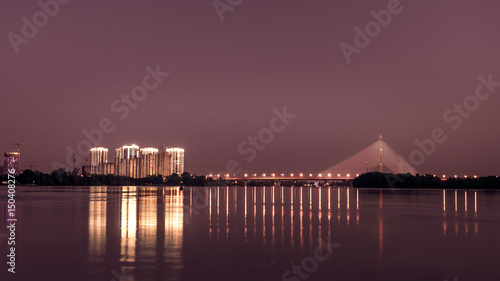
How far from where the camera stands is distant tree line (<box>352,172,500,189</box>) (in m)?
167

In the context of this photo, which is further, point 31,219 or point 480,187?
point 480,187

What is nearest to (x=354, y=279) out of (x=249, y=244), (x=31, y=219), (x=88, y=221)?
(x=249, y=244)

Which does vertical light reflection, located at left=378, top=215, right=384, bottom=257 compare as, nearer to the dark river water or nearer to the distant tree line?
the dark river water

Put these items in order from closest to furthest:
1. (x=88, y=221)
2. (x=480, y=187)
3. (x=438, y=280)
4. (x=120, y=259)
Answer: (x=438, y=280) < (x=120, y=259) < (x=88, y=221) < (x=480, y=187)

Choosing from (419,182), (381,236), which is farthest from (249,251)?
(419,182)

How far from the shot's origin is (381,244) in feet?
62.6

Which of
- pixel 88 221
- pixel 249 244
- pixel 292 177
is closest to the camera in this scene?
pixel 249 244

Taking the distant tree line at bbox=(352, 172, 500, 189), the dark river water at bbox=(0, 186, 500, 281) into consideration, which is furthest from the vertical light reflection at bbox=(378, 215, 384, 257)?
the distant tree line at bbox=(352, 172, 500, 189)

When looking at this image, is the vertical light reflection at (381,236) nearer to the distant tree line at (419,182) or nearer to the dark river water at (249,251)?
the dark river water at (249,251)

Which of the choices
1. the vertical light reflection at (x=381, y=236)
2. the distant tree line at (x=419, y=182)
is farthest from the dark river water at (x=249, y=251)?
the distant tree line at (x=419, y=182)

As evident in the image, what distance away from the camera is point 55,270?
13.5m

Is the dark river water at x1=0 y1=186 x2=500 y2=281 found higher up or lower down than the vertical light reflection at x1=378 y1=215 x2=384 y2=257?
higher up

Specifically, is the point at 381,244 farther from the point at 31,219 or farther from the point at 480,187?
the point at 480,187

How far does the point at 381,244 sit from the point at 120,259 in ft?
32.3
